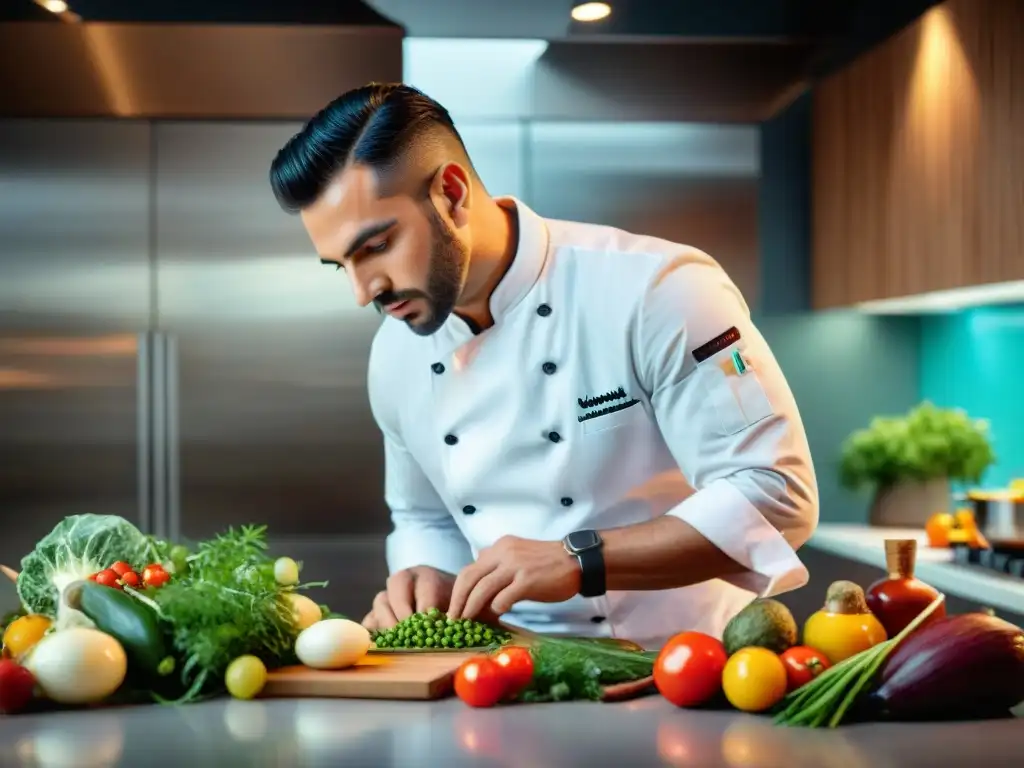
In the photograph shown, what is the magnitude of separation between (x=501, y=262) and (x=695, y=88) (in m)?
2.04

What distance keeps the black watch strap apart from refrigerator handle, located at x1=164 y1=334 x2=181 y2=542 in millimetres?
2306

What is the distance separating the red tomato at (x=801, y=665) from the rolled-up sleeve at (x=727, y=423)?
30cm

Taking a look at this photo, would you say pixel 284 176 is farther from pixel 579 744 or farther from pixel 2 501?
pixel 2 501

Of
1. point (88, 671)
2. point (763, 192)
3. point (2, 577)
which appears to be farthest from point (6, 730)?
point (763, 192)

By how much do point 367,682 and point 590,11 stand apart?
2571mm

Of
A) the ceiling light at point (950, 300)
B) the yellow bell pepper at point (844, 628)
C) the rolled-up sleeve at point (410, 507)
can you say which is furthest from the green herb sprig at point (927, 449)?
the yellow bell pepper at point (844, 628)

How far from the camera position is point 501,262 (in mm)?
1930

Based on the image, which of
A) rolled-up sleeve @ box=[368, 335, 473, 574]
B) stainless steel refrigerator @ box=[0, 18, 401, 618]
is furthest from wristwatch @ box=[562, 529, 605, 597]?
stainless steel refrigerator @ box=[0, 18, 401, 618]

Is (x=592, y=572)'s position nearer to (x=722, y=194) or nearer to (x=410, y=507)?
(x=410, y=507)

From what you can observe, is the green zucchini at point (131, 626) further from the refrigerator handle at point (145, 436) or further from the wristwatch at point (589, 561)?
the refrigerator handle at point (145, 436)

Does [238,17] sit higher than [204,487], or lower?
higher

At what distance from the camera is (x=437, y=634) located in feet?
5.15

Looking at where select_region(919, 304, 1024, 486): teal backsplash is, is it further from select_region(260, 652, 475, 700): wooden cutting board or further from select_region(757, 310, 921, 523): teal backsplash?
select_region(260, 652, 475, 700): wooden cutting board

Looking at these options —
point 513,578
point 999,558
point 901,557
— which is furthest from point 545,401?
point 999,558
